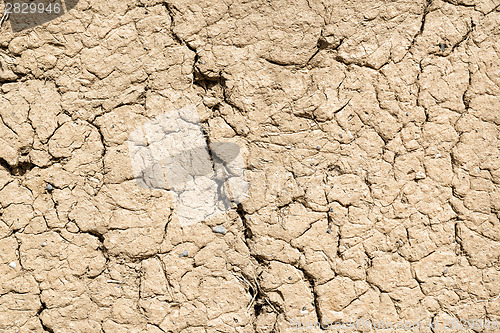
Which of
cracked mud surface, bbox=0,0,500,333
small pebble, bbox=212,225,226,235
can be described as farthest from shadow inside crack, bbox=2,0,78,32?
small pebble, bbox=212,225,226,235

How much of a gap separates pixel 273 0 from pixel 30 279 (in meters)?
1.65

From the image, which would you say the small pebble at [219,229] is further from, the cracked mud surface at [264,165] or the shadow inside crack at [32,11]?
the shadow inside crack at [32,11]

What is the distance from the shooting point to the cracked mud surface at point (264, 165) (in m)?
2.14

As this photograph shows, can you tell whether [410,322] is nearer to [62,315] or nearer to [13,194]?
[62,315]

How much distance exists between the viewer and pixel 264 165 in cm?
219

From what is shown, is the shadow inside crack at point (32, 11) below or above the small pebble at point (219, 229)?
above

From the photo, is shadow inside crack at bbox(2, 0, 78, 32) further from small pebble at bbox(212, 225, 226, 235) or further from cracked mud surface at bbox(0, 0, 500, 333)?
small pebble at bbox(212, 225, 226, 235)

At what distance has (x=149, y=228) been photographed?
216 centimetres

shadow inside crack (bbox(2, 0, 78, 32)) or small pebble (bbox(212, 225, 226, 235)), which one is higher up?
shadow inside crack (bbox(2, 0, 78, 32))

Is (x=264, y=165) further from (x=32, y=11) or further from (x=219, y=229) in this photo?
(x=32, y=11)

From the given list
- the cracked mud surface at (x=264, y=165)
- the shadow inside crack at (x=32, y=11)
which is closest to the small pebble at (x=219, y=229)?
the cracked mud surface at (x=264, y=165)

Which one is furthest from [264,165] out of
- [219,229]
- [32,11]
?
[32,11]

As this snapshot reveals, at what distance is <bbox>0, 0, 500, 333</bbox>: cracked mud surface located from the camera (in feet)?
7.04

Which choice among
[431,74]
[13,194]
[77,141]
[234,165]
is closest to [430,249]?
[431,74]
